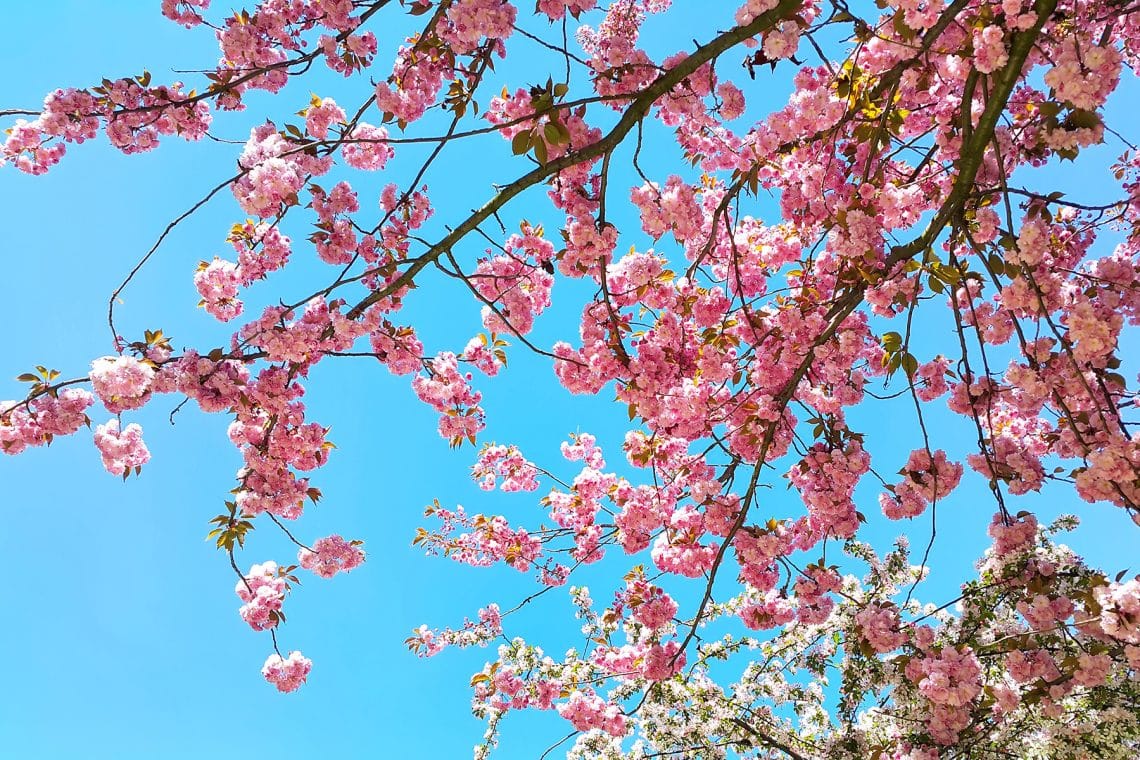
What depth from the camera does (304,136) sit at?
11.4ft

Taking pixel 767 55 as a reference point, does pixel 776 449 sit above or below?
below

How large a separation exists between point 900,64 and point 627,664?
5.09m

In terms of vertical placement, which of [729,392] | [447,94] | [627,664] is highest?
[447,94]

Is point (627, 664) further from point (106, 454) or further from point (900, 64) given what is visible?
point (900, 64)

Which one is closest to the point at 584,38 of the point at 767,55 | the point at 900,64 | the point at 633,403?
the point at 767,55

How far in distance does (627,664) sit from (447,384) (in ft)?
10.7

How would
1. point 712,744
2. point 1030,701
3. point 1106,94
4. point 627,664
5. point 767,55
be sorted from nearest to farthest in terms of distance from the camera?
point 1106,94, point 767,55, point 1030,701, point 627,664, point 712,744

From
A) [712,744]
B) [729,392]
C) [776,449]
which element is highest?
[729,392]

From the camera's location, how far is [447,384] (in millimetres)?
4395

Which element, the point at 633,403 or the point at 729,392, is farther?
the point at 729,392

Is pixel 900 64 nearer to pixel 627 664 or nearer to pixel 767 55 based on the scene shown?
pixel 767 55

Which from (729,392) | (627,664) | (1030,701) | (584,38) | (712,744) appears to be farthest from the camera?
(712,744)

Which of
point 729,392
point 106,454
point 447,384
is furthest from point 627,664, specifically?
point 106,454

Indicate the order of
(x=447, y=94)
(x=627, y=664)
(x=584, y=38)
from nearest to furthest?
(x=447, y=94)
(x=584, y=38)
(x=627, y=664)
